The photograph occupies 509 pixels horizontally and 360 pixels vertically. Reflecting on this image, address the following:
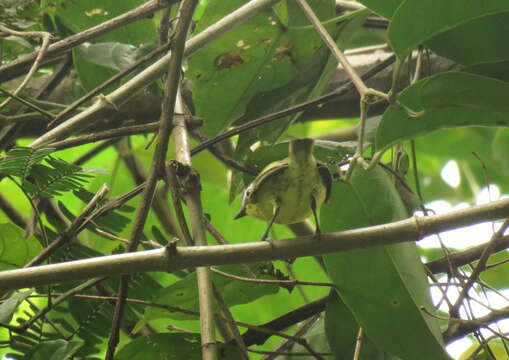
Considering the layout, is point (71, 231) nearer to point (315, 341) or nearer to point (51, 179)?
point (51, 179)

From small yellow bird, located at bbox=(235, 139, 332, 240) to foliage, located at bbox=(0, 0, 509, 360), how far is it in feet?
0.18

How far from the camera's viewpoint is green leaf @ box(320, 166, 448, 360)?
3.67ft

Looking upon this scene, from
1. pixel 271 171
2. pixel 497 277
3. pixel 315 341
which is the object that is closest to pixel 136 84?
pixel 271 171

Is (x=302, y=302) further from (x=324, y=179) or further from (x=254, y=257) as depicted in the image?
(x=254, y=257)

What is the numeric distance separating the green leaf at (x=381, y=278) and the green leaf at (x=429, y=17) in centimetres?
25

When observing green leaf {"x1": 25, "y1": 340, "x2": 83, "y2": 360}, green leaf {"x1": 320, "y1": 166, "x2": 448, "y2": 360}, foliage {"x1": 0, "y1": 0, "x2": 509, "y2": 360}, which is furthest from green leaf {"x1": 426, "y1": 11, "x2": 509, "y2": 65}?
green leaf {"x1": 25, "y1": 340, "x2": 83, "y2": 360}

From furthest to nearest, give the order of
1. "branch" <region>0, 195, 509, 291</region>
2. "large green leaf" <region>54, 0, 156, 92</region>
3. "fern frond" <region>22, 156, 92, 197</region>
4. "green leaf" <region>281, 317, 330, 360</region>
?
"large green leaf" <region>54, 0, 156, 92</region>
"green leaf" <region>281, 317, 330, 360</region>
"fern frond" <region>22, 156, 92, 197</region>
"branch" <region>0, 195, 509, 291</region>

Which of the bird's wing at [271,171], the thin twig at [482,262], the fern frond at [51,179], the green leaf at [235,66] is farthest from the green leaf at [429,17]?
the fern frond at [51,179]

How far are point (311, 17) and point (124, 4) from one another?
25.6 inches

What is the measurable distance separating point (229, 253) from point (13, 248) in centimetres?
67

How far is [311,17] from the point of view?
3.91ft

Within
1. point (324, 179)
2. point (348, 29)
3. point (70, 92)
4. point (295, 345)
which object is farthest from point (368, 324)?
point (70, 92)

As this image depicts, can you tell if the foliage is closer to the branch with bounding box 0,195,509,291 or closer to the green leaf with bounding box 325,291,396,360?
the green leaf with bounding box 325,291,396,360

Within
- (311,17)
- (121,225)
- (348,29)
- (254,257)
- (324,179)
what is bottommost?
(254,257)
